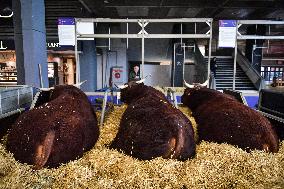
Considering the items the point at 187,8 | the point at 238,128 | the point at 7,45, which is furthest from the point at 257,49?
the point at 7,45

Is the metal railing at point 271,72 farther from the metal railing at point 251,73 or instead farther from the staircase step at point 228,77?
the metal railing at point 251,73

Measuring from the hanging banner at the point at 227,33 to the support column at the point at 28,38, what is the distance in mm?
5523

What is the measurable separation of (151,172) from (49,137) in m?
0.98

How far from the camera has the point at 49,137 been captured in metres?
2.13

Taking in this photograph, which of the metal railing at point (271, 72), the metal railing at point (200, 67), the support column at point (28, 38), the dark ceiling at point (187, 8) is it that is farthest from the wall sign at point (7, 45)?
the metal railing at point (271, 72)

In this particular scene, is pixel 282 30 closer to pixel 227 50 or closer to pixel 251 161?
pixel 227 50

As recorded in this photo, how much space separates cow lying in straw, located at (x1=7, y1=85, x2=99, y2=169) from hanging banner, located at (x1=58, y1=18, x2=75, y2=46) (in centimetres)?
474

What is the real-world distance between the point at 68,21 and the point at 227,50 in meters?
20.5

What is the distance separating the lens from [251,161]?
225 cm

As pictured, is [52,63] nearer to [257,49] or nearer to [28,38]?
[28,38]

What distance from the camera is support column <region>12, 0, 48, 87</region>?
6781 mm

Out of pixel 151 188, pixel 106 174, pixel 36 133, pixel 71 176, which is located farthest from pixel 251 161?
pixel 36 133

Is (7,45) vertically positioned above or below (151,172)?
above

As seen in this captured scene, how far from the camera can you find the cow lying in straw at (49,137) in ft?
6.86
